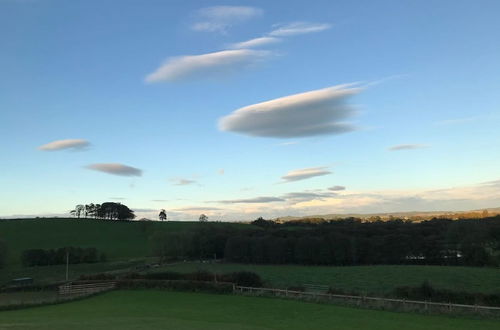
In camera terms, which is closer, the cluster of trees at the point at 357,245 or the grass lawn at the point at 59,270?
the grass lawn at the point at 59,270

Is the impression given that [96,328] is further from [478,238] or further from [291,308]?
[478,238]

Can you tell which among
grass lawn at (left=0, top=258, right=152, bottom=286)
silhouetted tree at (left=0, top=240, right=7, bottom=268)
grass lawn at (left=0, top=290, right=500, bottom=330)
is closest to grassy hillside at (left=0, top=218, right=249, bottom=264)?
silhouetted tree at (left=0, top=240, right=7, bottom=268)

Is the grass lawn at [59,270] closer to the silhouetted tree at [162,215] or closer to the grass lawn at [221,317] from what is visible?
the grass lawn at [221,317]

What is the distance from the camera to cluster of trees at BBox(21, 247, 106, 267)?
91.8m

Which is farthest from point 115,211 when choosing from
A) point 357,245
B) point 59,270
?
Answer: point 357,245

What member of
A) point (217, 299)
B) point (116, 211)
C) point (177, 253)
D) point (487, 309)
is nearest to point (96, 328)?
point (217, 299)

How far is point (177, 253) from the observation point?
10188cm

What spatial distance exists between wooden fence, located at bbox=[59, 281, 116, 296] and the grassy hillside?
164 ft

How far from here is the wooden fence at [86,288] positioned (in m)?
47.3

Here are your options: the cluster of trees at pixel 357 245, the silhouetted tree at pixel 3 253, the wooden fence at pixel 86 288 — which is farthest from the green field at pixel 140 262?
the wooden fence at pixel 86 288

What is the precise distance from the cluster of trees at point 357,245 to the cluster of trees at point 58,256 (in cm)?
1402

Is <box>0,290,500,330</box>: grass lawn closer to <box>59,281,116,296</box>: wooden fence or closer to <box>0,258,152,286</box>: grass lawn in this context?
<box>59,281,116,296</box>: wooden fence

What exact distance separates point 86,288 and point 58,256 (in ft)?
164

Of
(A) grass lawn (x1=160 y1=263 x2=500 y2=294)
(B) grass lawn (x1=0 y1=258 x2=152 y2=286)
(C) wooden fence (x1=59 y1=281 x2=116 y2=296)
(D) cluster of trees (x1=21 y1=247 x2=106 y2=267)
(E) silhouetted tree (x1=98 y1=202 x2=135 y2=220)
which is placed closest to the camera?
(C) wooden fence (x1=59 y1=281 x2=116 y2=296)
